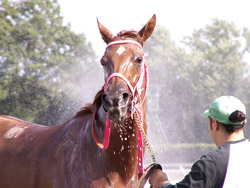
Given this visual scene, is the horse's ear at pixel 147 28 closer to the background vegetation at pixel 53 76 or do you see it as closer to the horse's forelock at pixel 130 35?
the horse's forelock at pixel 130 35

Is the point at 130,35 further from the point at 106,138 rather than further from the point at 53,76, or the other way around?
the point at 53,76

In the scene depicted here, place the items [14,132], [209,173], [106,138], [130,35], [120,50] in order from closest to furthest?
[209,173] → [106,138] → [120,50] → [130,35] → [14,132]

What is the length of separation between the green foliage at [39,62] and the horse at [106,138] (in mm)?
12826

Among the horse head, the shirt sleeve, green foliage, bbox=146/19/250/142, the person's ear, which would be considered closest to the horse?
the horse head

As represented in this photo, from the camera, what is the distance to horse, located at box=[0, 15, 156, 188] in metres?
3.03

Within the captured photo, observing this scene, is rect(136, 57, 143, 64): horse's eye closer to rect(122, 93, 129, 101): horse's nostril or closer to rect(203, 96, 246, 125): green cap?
rect(122, 93, 129, 101): horse's nostril

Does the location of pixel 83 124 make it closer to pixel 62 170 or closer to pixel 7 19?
pixel 62 170

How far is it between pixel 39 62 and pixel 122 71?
594 inches

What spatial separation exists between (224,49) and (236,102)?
31117 millimetres

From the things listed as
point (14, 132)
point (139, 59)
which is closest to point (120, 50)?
point (139, 59)

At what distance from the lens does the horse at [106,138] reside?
9.95ft

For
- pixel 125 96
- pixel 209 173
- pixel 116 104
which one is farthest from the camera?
pixel 125 96

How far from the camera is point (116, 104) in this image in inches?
110

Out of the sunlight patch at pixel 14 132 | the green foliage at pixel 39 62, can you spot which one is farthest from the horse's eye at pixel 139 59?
the green foliage at pixel 39 62
